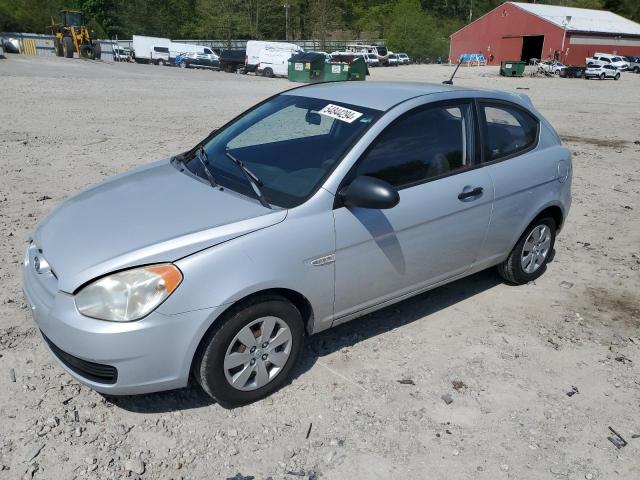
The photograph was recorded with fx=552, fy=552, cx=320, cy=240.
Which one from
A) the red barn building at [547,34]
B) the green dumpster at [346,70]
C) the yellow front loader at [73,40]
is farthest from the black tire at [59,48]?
the red barn building at [547,34]

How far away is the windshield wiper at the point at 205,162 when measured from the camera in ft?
11.6

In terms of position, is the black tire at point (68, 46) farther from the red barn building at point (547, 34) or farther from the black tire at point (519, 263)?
the black tire at point (519, 263)

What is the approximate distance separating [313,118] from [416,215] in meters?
1.03

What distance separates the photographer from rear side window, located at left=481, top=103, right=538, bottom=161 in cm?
418

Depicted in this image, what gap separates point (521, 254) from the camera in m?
4.70

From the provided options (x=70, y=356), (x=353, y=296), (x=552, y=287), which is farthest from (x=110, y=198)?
(x=552, y=287)

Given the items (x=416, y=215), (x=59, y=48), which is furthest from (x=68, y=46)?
(x=416, y=215)

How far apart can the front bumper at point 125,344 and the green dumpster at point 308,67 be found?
30.9 meters

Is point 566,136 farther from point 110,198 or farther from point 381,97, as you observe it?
point 110,198

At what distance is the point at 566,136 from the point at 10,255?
12.0m

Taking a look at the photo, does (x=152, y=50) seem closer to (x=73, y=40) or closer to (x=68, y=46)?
(x=73, y=40)

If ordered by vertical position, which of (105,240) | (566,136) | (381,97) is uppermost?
(381,97)

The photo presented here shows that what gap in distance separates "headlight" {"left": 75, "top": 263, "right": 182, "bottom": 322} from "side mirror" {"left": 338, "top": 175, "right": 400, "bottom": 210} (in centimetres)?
108

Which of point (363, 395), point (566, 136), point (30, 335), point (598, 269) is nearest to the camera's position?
point (363, 395)
